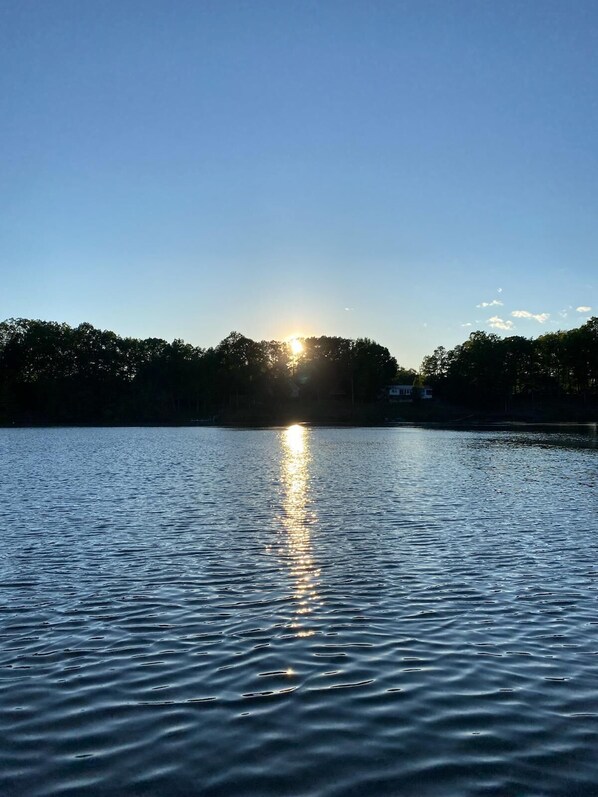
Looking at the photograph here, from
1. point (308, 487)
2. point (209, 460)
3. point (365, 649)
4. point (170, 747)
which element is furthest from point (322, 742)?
point (209, 460)

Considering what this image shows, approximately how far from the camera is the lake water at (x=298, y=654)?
30.2 feet

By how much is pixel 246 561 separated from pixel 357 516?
10890mm

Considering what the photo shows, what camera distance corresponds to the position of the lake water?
9.20 m

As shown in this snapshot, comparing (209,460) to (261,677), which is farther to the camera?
(209,460)

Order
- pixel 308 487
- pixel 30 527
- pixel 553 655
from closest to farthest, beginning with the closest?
pixel 553 655
pixel 30 527
pixel 308 487

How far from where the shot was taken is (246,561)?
22422mm

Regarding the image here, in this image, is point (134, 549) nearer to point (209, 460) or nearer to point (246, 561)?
point (246, 561)

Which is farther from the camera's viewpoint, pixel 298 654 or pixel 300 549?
pixel 300 549

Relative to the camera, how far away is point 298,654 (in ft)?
44.5

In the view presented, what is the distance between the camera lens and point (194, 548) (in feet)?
79.8

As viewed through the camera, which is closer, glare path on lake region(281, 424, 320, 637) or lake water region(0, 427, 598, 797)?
lake water region(0, 427, 598, 797)

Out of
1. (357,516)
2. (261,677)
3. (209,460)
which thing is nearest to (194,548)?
(357,516)

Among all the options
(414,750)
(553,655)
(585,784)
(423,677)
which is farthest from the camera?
(553,655)

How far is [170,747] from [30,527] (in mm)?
20581
